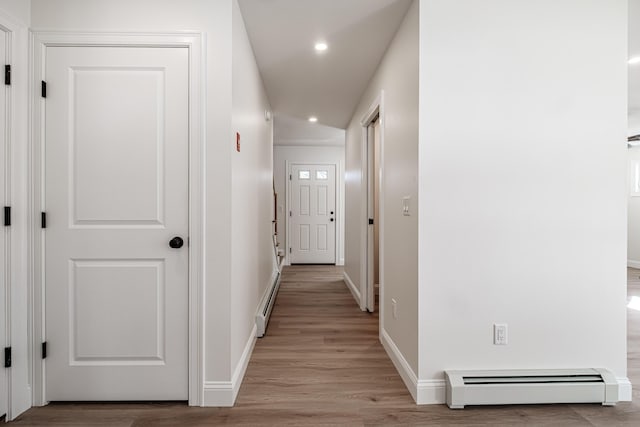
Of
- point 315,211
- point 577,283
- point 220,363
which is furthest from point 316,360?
point 315,211

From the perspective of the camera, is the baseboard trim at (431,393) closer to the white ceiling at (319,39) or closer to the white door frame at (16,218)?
the white door frame at (16,218)

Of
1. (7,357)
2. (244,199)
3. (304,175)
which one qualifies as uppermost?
(304,175)

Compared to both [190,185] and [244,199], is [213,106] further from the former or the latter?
[244,199]

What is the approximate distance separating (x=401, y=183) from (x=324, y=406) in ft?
4.58

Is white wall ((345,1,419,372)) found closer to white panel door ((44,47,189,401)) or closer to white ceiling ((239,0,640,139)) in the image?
white ceiling ((239,0,640,139))

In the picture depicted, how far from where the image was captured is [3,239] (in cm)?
169

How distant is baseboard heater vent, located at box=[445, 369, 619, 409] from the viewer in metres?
1.82

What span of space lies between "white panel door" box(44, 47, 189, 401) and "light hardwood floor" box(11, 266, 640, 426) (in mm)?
128

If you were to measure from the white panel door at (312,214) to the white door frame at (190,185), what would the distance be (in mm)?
4933

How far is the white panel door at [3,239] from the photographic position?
168cm

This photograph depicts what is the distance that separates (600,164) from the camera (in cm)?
193

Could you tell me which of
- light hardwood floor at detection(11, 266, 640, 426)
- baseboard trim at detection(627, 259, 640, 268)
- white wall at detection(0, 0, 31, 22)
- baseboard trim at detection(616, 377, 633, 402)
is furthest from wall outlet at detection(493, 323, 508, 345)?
baseboard trim at detection(627, 259, 640, 268)

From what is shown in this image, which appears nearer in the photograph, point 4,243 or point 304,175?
point 4,243

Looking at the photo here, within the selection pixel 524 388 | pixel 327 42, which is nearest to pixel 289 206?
pixel 327 42
